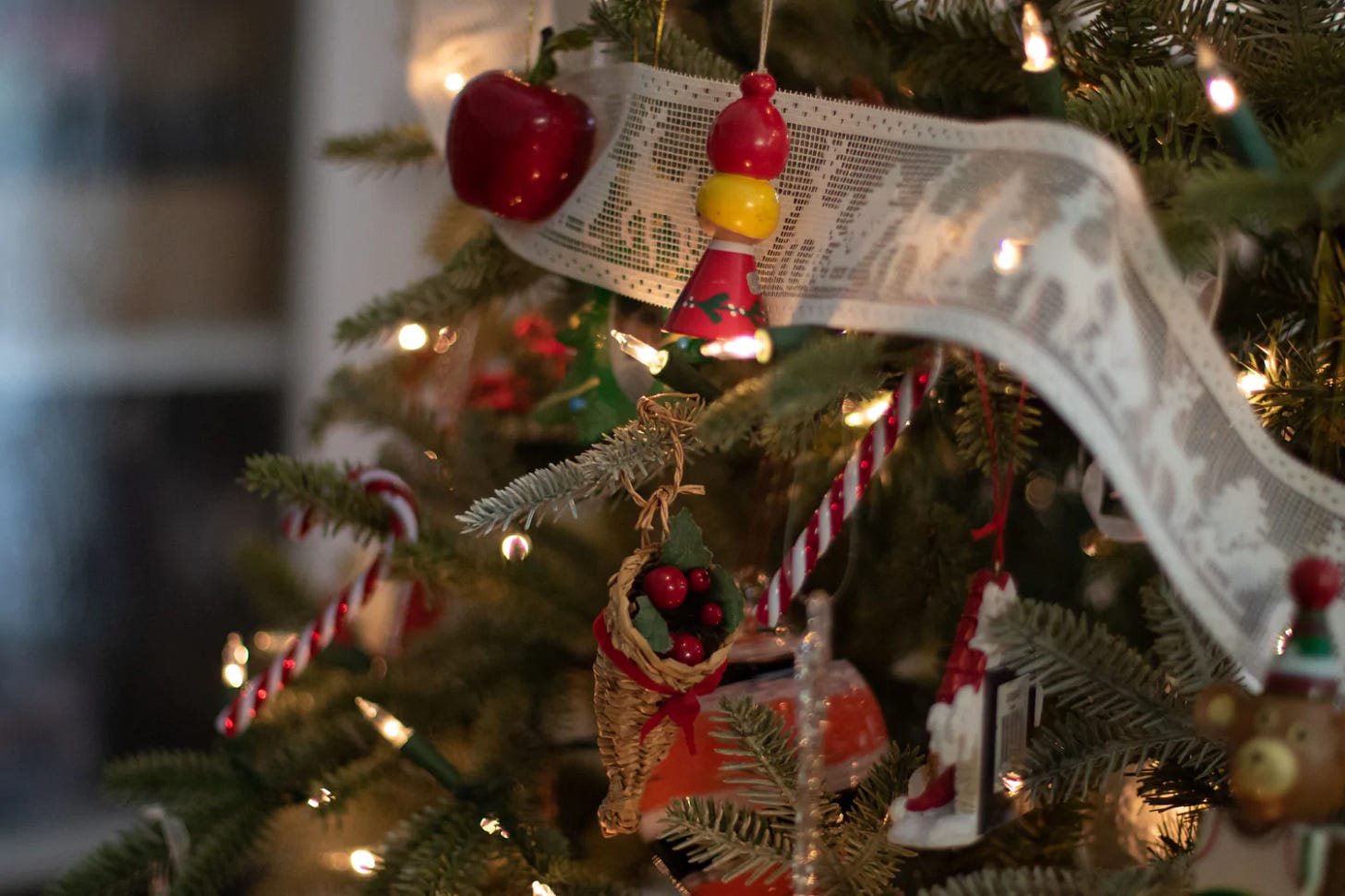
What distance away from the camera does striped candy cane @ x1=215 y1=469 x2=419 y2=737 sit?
0.59 metres

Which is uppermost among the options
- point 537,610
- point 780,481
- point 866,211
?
point 866,211

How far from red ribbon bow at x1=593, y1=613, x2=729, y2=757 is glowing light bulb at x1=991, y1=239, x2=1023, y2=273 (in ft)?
0.64

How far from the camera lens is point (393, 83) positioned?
4.02 ft

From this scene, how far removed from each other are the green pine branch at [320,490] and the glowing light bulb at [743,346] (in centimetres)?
25

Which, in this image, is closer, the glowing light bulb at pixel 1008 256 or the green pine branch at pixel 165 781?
the glowing light bulb at pixel 1008 256

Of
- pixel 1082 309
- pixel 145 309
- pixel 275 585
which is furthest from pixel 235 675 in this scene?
pixel 145 309

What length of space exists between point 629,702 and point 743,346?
16 centimetres

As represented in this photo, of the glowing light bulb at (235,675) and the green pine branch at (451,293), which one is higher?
the green pine branch at (451,293)

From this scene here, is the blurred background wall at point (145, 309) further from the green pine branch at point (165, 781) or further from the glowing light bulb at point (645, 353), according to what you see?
the glowing light bulb at point (645, 353)

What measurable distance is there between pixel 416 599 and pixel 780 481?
0.35 m

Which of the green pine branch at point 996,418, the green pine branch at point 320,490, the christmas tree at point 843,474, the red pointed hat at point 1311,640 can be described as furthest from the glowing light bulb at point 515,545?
the red pointed hat at point 1311,640

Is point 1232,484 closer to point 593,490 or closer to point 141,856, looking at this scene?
point 593,490

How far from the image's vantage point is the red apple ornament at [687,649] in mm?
427

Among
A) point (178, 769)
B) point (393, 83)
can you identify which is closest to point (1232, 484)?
point (178, 769)
